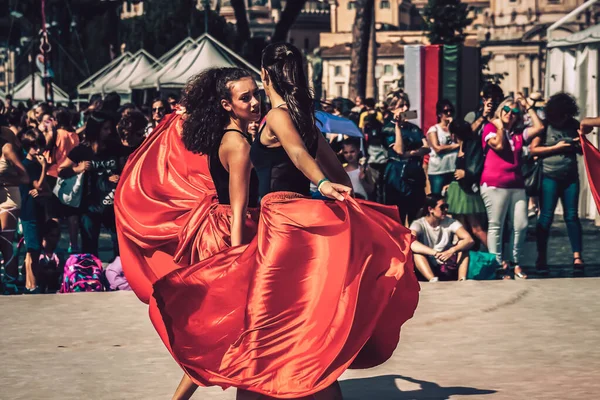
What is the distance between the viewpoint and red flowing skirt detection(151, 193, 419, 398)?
5906mm

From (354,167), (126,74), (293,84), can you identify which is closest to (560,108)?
(354,167)

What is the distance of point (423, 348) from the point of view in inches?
334

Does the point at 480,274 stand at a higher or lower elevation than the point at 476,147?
lower

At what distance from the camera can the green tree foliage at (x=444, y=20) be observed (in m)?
120

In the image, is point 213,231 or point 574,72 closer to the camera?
point 213,231

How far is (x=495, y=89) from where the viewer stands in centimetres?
1366

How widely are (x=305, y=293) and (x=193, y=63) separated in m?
24.7

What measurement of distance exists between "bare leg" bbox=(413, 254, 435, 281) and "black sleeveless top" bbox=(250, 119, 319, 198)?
5.96 metres

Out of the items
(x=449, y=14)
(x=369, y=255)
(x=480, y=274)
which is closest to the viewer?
(x=369, y=255)

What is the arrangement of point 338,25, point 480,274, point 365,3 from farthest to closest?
point 338,25 < point 365,3 < point 480,274

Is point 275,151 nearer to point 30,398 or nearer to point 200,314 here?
point 200,314

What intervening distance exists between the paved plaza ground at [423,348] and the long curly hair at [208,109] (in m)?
1.42

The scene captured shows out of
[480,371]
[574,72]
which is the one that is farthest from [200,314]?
[574,72]

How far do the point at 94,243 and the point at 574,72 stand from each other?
24.1ft
